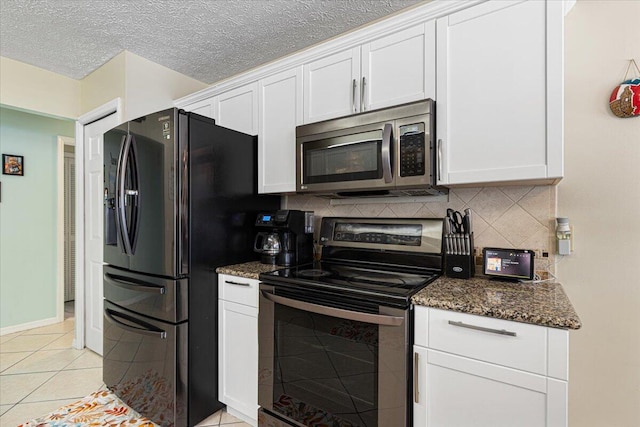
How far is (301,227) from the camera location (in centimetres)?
214

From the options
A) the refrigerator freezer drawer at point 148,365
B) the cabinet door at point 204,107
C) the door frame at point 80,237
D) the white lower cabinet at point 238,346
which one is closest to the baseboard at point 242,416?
the white lower cabinet at point 238,346

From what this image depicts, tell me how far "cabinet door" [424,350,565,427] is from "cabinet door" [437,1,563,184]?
2.61 feet

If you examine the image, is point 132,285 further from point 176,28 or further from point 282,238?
point 176,28

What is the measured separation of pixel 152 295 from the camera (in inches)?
72.5

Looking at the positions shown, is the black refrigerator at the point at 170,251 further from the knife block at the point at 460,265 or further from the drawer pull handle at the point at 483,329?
the drawer pull handle at the point at 483,329

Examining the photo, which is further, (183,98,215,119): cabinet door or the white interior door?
the white interior door

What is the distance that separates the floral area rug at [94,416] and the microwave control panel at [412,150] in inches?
82.5

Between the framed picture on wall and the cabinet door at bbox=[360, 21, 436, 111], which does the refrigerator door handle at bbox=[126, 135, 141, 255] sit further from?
the framed picture on wall

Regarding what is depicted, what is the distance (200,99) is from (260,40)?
2.22ft

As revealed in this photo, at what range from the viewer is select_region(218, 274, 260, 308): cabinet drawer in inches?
71.3

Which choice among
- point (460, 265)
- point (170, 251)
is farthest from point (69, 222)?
point (460, 265)

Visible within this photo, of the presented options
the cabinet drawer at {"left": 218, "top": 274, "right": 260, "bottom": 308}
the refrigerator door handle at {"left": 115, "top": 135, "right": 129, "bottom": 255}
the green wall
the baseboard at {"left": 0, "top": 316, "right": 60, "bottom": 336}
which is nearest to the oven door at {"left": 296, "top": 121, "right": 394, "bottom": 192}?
the cabinet drawer at {"left": 218, "top": 274, "right": 260, "bottom": 308}

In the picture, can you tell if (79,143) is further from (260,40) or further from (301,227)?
(301,227)

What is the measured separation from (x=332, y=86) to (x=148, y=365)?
1.97 metres
